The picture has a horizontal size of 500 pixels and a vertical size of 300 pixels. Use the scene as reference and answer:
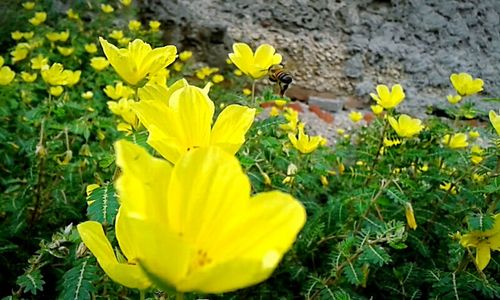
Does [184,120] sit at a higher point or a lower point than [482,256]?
higher

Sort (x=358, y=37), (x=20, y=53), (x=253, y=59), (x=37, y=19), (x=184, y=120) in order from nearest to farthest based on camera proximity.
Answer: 1. (x=184, y=120)
2. (x=253, y=59)
3. (x=20, y=53)
4. (x=37, y=19)
5. (x=358, y=37)

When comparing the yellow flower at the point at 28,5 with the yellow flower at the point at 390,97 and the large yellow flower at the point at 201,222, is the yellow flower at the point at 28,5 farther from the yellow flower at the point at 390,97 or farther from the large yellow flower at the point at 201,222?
the large yellow flower at the point at 201,222

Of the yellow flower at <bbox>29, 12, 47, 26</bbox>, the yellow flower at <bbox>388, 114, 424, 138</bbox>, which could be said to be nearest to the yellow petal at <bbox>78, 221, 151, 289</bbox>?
the yellow flower at <bbox>388, 114, 424, 138</bbox>

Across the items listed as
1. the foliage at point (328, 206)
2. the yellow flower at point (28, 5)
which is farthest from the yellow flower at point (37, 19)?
the foliage at point (328, 206)

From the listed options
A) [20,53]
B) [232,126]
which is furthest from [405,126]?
[20,53]

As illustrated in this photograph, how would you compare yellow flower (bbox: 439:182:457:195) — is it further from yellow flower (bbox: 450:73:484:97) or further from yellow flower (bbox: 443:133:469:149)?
yellow flower (bbox: 450:73:484:97)

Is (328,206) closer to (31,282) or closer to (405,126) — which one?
(405,126)

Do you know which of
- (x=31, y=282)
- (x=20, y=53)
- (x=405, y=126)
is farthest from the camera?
(x=20, y=53)
